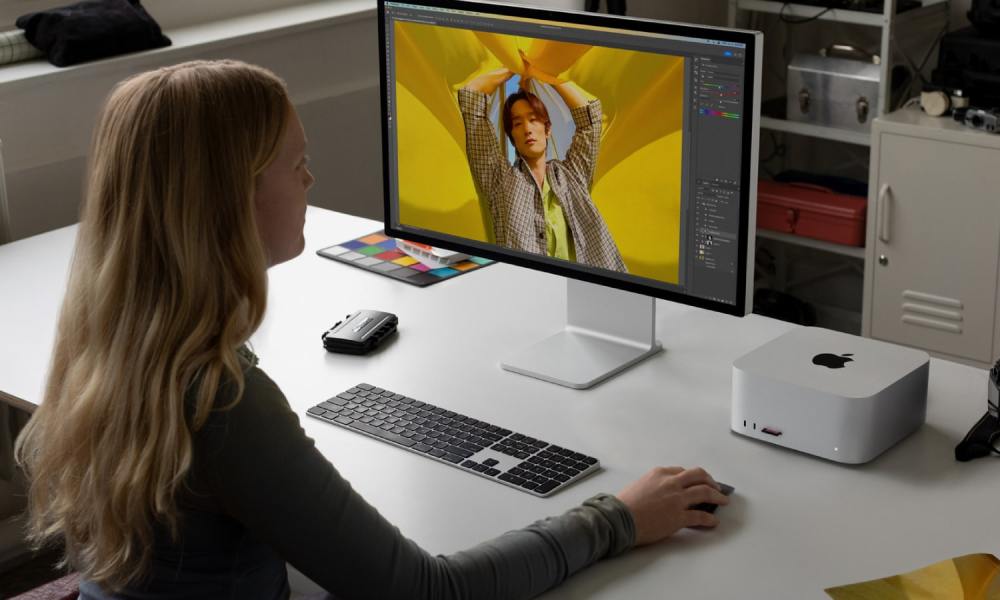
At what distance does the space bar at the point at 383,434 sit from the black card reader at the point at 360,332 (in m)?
0.24

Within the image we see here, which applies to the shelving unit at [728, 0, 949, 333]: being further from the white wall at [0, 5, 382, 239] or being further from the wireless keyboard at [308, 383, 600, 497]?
the wireless keyboard at [308, 383, 600, 497]

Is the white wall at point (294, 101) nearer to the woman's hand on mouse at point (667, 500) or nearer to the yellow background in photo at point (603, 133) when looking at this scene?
the yellow background in photo at point (603, 133)

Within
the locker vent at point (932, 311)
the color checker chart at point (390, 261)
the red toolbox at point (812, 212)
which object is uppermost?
the color checker chart at point (390, 261)

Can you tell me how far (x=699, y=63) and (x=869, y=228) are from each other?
1.85m

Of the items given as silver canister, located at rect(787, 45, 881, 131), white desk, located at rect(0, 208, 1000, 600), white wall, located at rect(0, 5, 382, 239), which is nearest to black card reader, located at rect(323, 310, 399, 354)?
white desk, located at rect(0, 208, 1000, 600)

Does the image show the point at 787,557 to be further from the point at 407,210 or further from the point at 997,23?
the point at 997,23

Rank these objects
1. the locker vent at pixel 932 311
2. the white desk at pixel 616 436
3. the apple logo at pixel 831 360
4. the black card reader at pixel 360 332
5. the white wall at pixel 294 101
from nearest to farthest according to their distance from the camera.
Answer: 1. the white desk at pixel 616 436
2. the apple logo at pixel 831 360
3. the black card reader at pixel 360 332
4. the white wall at pixel 294 101
5. the locker vent at pixel 932 311

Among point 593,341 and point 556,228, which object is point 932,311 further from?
point 556,228

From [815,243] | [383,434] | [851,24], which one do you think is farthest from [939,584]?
[851,24]

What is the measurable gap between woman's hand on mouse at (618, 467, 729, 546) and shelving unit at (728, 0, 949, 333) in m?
1.99

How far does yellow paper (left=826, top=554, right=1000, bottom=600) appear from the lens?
129 cm

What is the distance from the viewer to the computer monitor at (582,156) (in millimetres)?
1601

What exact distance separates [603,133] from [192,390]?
70 centimetres

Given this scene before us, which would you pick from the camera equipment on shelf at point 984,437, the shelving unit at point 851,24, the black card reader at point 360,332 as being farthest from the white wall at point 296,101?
the camera equipment on shelf at point 984,437
